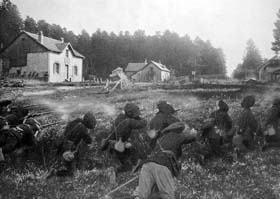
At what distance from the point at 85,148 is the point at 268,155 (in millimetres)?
1971

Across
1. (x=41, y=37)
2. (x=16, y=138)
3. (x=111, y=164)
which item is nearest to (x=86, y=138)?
(x=111, y=164)

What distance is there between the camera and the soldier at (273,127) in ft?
10.6

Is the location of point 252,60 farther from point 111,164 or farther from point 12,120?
point 12,120

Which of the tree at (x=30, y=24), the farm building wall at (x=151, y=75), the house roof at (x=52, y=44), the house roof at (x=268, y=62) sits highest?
the tree at (x=30, y=24)

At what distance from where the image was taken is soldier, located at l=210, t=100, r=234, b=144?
3252mm

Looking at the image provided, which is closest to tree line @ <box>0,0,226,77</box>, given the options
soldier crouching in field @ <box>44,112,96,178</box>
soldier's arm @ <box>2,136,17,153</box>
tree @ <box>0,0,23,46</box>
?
tree @ <box>0,0,23,46</box>

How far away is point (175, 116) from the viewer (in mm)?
3246

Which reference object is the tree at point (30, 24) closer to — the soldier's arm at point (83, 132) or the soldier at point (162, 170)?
the soldier's arm at point (83, 132)

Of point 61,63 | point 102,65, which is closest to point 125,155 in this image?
point 102,65

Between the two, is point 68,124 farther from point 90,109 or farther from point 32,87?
point 32,87

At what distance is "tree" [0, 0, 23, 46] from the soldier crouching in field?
142 centimetres

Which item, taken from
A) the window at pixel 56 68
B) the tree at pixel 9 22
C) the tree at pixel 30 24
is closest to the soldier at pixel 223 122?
the window at pixel 56 68

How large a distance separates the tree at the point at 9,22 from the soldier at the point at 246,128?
2879 millimetres

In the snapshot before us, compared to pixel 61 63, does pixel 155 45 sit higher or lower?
higher
